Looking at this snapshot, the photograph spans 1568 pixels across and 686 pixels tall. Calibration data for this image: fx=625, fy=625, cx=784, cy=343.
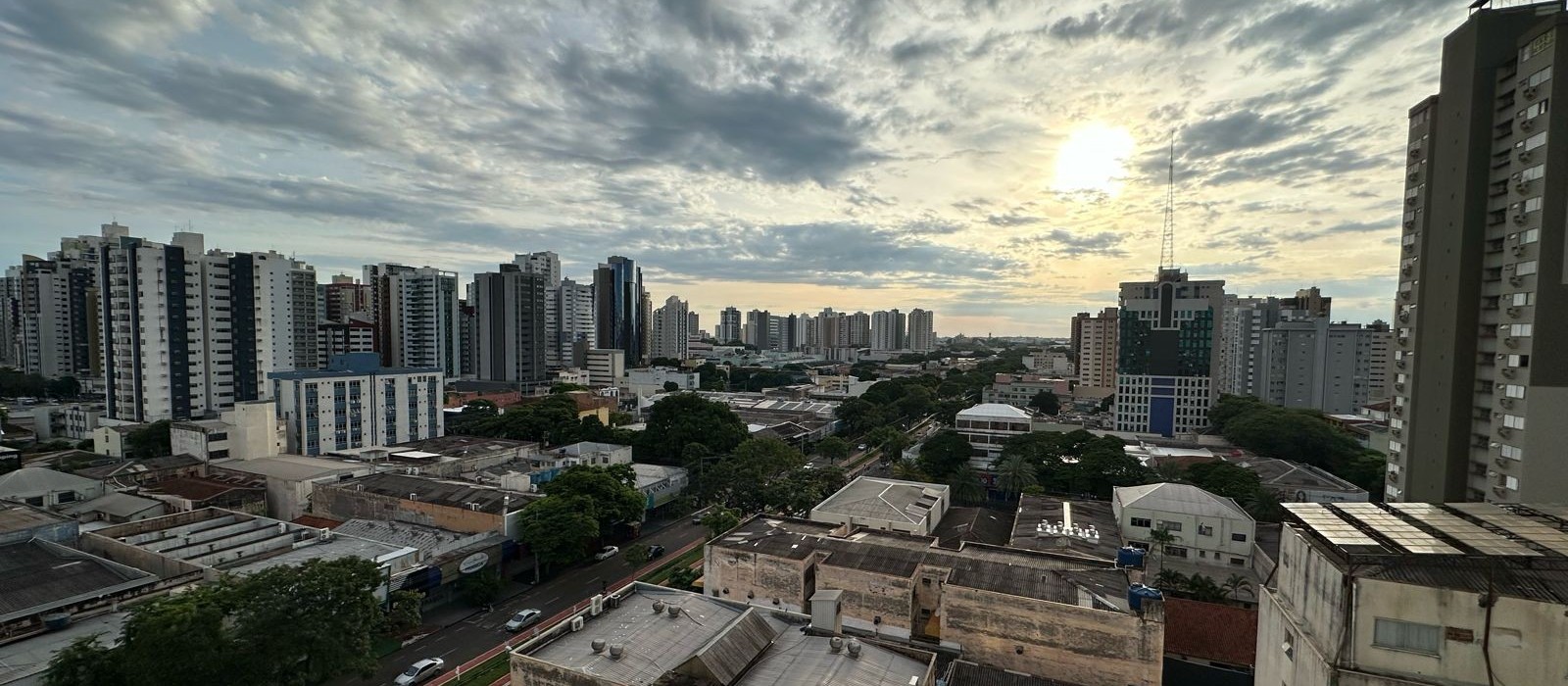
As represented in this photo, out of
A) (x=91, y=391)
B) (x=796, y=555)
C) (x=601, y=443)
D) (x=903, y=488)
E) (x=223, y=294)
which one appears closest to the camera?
(x=796, y=555)

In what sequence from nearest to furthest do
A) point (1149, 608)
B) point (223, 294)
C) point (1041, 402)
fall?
1. point (1149, 608)
2. point (223, 294)
3. point (1041, 402)

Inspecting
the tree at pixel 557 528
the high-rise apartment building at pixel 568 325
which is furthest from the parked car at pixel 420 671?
the high-rise apartment building at pixel 568 325

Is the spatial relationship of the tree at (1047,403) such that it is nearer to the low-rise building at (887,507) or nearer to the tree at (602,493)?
the low-rise building at (887,507)

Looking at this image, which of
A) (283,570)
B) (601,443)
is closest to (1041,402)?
(601,443)

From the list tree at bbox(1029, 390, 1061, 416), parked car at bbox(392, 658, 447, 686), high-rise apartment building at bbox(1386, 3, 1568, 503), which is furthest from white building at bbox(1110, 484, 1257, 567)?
tree at bbox(1029, 390, 1061, 416)

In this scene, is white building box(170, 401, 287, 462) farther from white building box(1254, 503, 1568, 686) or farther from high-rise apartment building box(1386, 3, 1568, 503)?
high-rise apartment building box(1386, 3, 1568, 503)

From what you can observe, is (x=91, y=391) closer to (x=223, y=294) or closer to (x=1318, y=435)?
(x=223, y=294)
